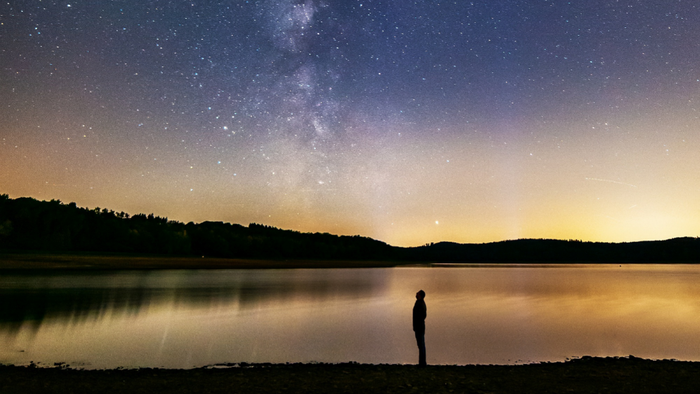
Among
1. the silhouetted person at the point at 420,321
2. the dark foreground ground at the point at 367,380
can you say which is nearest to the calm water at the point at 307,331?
the silhouetted person at the point at 420,321

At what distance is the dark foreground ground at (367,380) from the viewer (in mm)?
9547

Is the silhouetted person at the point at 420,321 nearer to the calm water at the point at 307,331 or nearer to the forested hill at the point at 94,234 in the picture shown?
the calm water at the point at 307,331

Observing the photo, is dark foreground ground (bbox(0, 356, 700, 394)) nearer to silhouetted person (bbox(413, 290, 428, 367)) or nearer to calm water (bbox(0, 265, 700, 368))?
silhouetted person (bbox(413, 290, 428, 367))

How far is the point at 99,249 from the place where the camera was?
387 ft

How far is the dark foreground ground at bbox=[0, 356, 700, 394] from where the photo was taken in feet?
31.3

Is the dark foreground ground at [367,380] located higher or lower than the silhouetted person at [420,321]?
lower

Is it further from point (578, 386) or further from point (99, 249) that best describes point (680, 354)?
point (99, 249)

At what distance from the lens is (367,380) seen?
10.4 meters

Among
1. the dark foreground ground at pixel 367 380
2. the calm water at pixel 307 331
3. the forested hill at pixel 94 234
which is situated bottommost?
the calm water at pixel 307 331

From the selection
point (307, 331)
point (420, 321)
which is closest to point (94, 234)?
point (307, 331)

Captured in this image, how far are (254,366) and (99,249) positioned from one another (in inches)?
4800

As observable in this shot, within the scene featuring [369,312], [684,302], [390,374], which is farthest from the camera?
[684,302]

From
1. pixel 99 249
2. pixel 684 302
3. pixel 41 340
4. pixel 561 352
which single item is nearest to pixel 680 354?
pixel 561 352

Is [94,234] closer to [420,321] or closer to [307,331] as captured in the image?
[307,331]
